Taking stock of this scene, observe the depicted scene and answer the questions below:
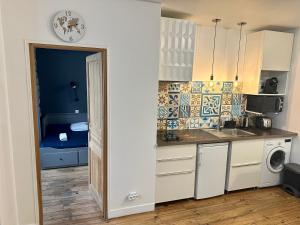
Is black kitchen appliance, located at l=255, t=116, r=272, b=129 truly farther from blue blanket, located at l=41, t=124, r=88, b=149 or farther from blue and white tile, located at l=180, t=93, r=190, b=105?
blue blanket, located at l=41, t=124, r=88, b=149

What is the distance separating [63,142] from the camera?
13.9 ft

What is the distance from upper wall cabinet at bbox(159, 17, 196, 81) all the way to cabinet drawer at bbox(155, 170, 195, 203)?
1270 millimetres

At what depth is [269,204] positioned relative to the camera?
3.21 meters

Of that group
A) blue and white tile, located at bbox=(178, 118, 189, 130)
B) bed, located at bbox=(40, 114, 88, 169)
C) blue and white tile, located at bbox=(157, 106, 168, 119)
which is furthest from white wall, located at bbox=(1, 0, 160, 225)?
bed, located at bbox=(40, 114, 88, 169)

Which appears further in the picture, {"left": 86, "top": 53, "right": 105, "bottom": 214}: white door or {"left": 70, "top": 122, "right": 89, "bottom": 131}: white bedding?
{"left": 70, "top": 122, "right": 89, "bottom": 131}: white bedding

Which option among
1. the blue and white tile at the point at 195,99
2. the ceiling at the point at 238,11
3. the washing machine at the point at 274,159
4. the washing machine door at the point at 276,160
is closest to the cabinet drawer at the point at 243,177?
the washing machine at the point at 274,159

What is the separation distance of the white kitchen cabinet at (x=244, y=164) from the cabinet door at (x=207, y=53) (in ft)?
3.74

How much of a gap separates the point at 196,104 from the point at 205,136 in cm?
65

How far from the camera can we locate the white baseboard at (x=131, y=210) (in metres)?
2.75

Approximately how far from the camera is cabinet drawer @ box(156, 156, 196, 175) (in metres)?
2.92

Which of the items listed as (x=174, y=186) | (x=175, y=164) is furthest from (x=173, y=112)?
(x=174, y=186)

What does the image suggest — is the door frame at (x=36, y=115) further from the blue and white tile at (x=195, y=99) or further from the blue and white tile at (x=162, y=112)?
the blue and white tile at (x=195, y=99)

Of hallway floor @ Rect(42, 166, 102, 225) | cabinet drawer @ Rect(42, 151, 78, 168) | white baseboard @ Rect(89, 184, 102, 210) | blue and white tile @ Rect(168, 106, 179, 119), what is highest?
blue and white tile @ Rect(168, 106, 179, 119)

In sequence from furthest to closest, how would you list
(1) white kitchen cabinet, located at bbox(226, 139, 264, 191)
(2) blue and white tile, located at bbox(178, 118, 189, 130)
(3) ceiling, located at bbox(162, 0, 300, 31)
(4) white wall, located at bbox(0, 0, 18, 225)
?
(2) blue and white tile, located at bbox(178, 118, 189, 130) < (1) white kitchen cabinet, located at bbox(226, 139, 264, 191) < (3) ceiling, located at bbox(162, 0, 300, 31) < (4) white wall, located at bbox(0, 0, 18, 225)
